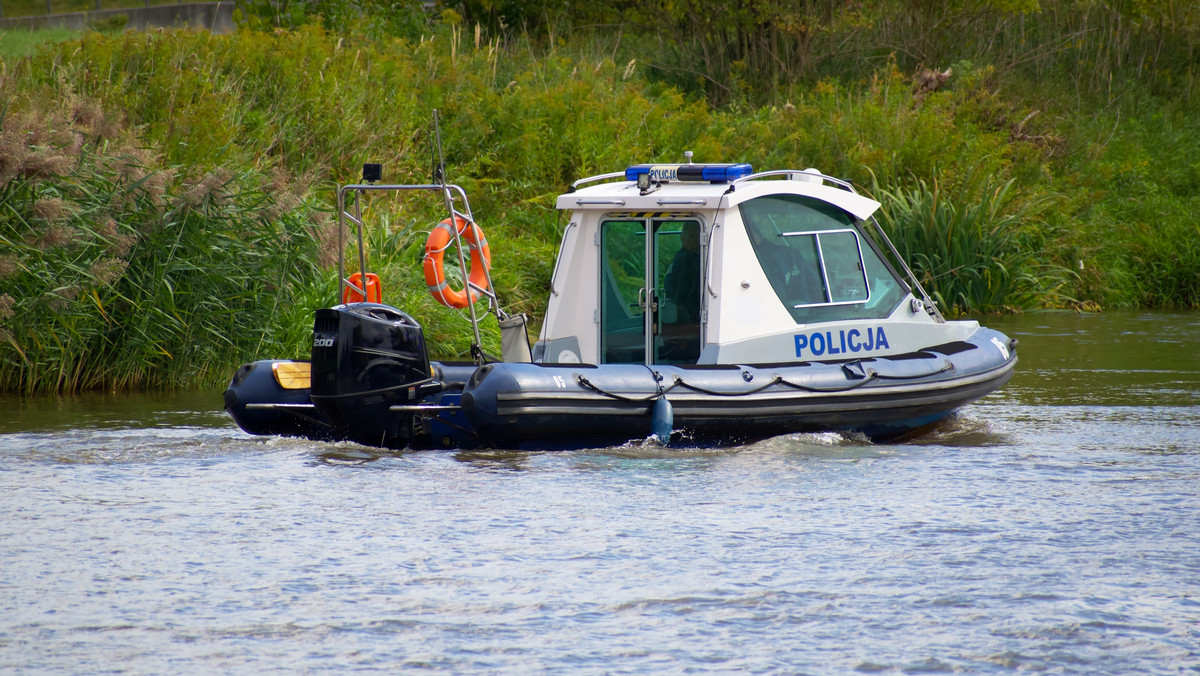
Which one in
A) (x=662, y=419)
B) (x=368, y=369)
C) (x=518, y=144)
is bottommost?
(x=662, y=419)

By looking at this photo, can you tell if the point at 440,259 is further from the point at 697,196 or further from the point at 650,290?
the point at 697,196

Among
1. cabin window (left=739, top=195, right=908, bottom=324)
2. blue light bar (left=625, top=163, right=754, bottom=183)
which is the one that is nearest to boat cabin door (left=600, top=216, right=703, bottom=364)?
blue light bar (left=625, top=163, right=754, bottom=183)

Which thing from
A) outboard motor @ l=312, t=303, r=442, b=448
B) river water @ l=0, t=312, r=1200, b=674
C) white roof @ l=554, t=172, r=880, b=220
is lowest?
river water @ l=0, t=312, r=1200, b=674

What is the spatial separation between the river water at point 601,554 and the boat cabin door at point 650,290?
2.90 feet

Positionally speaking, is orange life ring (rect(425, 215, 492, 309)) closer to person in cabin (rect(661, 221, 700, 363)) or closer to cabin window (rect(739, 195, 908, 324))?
person in cabin (rect(661, 221, 700, 363))

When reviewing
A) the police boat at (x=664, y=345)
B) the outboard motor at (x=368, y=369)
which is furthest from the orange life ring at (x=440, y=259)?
the outboard motor at (x=368, y=369)

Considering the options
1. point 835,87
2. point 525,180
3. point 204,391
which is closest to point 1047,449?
point 204,391

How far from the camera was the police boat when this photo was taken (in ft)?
26.3

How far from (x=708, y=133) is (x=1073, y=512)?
1203 centimetres

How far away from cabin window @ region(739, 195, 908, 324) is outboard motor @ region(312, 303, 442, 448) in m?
2.23

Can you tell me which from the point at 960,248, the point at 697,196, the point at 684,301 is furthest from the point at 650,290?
the point at 960,248

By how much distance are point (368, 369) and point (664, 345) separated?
197 cm

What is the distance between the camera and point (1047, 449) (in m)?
8.58

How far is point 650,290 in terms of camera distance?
29.2 feet
